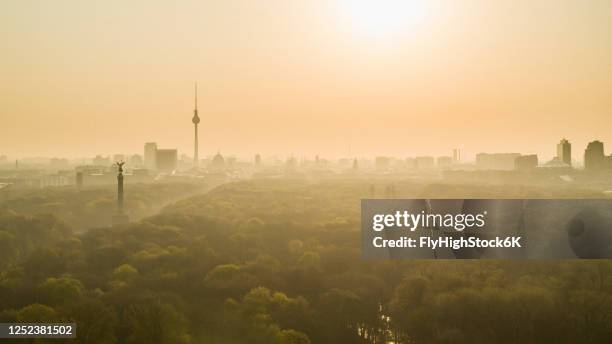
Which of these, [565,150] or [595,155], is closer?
[595,155]

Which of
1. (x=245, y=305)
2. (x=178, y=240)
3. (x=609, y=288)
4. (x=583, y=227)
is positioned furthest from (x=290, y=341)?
(x=583, y=227)

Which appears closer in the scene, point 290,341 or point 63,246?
point 290,341

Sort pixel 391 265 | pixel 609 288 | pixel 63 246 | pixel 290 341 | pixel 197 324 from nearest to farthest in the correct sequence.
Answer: pixel 290 341 → pixel 197 324 → pixel 609 288 → pixel 391 265 → pixel 63 246

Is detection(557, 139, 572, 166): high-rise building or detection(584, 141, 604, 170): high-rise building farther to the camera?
detection(557, 139, 572, 166): high-rise building

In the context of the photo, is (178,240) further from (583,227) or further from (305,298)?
(583,227)

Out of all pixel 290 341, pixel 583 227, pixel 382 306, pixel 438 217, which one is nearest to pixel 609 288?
pixel 438 217

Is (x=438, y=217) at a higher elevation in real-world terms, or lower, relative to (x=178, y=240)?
higher

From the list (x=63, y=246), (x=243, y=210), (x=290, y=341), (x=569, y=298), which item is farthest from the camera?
(x=243, y=210)

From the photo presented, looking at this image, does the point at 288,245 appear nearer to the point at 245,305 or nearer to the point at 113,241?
the point at 113,241

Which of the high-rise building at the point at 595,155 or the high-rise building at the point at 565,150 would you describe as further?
the high-rise building at the point at 565,150
